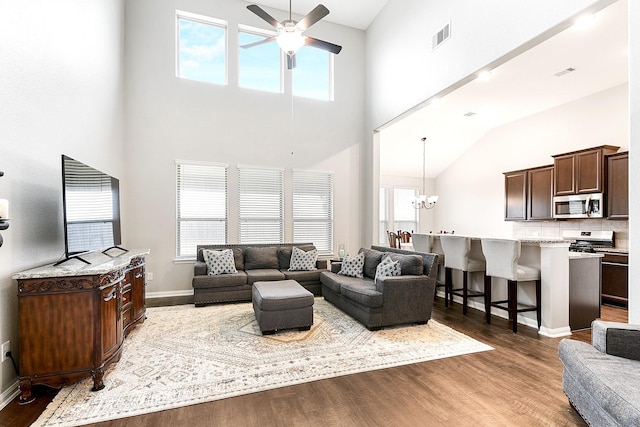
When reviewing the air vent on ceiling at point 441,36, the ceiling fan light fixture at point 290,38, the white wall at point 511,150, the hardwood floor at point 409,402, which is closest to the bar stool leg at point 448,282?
the hardwood floor at point 409,402

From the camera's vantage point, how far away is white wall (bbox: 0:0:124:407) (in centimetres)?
245

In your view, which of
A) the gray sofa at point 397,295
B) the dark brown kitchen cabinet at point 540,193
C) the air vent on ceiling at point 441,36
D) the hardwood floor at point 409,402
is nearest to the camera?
the hardwood floor at point 409,402

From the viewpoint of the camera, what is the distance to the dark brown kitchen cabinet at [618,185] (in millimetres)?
5246

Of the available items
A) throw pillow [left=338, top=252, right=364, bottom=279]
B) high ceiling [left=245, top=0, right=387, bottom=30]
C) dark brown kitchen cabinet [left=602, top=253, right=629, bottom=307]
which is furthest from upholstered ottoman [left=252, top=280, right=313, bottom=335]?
high ceiling [left=245, top=0, right=387, bottom=30]

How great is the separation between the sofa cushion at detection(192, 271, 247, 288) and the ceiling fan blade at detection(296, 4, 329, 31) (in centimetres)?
377

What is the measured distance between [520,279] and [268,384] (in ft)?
10.7

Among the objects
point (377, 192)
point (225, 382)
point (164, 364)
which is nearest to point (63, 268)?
point (164, 364)

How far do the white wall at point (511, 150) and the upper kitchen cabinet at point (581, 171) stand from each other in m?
0.52

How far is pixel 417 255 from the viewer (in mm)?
4348

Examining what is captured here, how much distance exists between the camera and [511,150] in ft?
26.3

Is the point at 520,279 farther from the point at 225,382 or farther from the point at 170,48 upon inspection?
the point at 170,48

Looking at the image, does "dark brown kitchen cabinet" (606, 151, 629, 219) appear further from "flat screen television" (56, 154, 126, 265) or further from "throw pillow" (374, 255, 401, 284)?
"flat screen television" (56, 154, 126, 265)

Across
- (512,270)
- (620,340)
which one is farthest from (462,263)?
(620,340)

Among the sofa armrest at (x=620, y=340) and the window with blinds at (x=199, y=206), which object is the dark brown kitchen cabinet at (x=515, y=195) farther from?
the window with blinds at (x=199, y=206)
